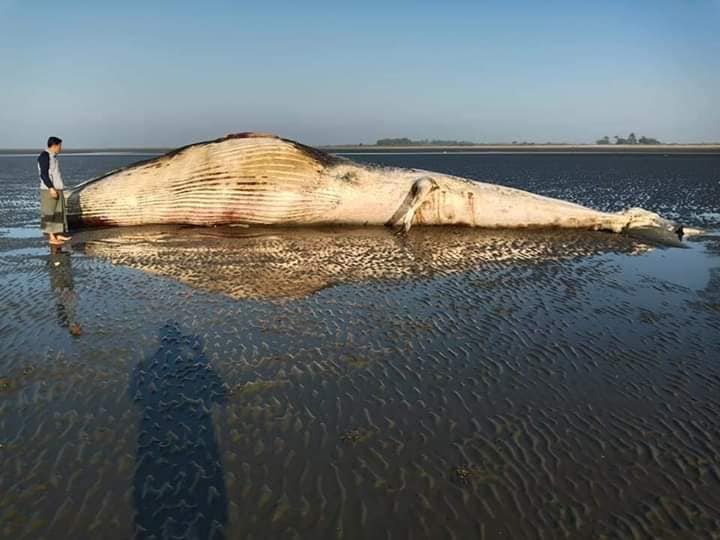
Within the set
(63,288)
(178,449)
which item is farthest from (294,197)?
(178,449)

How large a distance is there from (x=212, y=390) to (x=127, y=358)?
1.15m

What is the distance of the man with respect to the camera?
35.2 feet

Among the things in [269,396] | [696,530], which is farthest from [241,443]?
[696,530]

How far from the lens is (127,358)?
5.30 m

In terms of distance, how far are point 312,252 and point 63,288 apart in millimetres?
4020

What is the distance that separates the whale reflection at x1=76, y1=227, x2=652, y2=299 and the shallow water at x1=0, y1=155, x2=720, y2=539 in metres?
0.11

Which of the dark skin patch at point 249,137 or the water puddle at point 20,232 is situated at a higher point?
the dark skin patch at point 249,137

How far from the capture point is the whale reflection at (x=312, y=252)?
822cm

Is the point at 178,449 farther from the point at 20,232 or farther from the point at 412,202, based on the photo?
the point at 20,232

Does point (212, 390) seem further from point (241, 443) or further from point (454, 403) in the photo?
point (454, 403)

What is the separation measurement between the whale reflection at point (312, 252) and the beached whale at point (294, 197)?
0.95ft

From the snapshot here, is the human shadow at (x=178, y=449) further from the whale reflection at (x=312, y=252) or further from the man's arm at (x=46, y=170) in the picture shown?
the man's arm at (x=46, y=170)

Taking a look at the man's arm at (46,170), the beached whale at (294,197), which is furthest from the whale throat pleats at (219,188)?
the man's arm at (46,170)

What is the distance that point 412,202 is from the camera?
11.9m
